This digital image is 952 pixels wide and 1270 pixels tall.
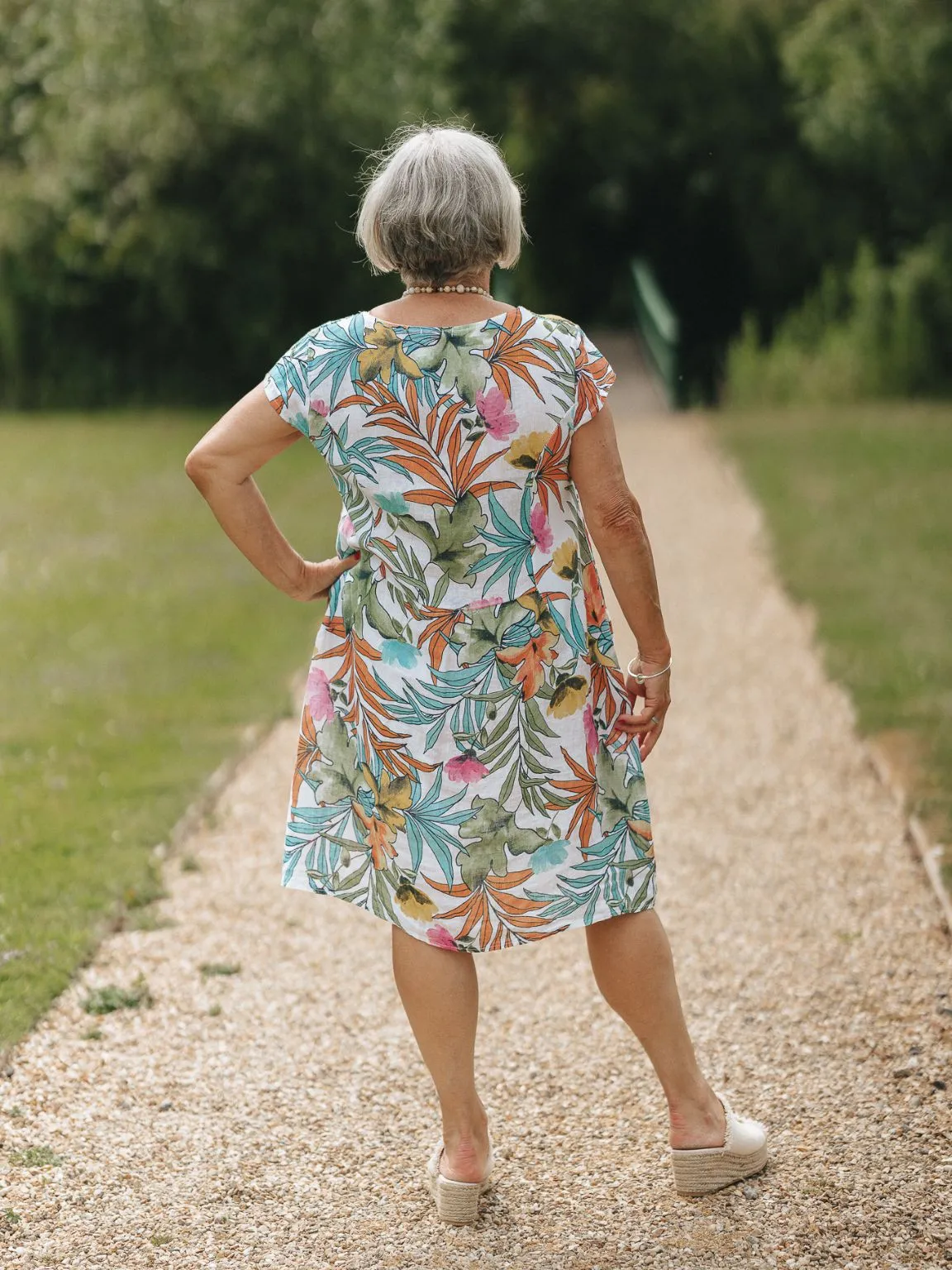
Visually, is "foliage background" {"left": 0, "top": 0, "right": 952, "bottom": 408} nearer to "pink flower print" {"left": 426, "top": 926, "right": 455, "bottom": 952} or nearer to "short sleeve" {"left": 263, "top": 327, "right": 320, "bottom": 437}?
"short sleeve" {"left": 263, "top": 327, "right": 320, "bottom": 437}

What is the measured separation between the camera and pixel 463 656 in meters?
2.57

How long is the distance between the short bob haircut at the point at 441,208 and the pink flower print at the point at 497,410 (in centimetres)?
21

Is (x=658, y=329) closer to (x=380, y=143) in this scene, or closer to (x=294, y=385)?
(x=380, y=143)

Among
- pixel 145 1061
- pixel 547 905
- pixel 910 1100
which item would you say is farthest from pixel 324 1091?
pixel 910 1100

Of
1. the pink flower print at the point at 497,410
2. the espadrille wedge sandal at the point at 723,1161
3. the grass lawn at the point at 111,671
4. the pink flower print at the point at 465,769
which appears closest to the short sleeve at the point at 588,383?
the pink flower print at the point at 497,410

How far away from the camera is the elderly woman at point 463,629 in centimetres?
248

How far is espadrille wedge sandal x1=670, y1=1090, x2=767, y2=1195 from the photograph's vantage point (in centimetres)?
282

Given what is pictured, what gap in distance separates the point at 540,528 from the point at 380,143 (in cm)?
1298

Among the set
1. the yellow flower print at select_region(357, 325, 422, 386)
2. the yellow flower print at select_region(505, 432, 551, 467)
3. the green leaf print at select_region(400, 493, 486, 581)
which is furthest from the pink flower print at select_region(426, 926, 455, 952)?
the yellow flower print at select_region(357, 325, 422, 386)

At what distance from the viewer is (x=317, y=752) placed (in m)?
2.71

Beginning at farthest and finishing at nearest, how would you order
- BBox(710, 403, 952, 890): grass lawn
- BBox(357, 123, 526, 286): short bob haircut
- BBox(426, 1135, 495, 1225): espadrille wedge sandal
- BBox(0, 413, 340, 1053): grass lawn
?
BBox(710, 403, 952, 890): grass lawn, BBox(0, 413, 340, 1053): grass lawn, BBox(426, 1135, 495, 1225): espadrille wedge sandal, BBox(357, 123, 526, 286): short bob haircut

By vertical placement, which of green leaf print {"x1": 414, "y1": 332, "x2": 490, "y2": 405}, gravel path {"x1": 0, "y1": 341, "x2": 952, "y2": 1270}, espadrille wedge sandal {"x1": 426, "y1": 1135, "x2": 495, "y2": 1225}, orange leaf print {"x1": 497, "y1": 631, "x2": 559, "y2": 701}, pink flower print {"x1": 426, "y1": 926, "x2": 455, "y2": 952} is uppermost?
green leaf print {"x1": 414, "y1": 332, "x2": 490, "y2": 405}

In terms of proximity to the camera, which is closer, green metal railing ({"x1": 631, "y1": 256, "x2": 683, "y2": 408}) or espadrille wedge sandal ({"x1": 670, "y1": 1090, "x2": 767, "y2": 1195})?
espadrille wedge sandal ({"x1": 670, "y1": 1090, "x2": 767, "y2": 1195})

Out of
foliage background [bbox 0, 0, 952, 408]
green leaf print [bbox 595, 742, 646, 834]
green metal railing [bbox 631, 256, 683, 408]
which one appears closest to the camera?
green leaf print [bbox 595, 742, 646, 834]
